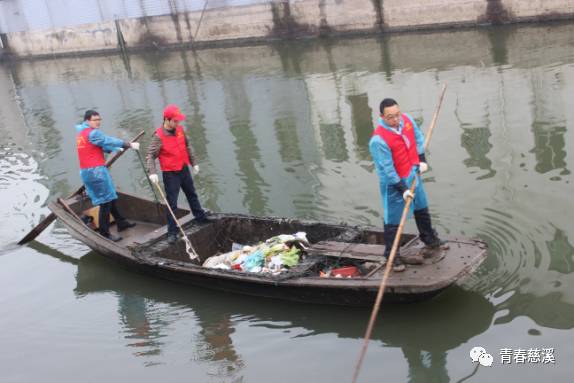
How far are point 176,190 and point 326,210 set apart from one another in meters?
2.54

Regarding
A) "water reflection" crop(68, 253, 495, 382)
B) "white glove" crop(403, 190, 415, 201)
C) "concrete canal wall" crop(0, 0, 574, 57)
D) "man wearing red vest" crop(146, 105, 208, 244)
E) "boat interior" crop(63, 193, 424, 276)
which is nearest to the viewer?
"white glove" crop(403, 190, 415, 201)

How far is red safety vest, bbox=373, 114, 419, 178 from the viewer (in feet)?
21.3

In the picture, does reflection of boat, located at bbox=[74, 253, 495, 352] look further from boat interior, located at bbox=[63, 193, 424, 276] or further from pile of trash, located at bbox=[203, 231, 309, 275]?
boat interior, located at bbox=[63, 193, 424, 276]

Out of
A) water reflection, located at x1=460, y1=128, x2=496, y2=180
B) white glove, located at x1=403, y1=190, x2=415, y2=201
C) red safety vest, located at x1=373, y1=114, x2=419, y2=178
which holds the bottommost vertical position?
water reflection, located at x1=460, y1=128, x2=496, y2=180

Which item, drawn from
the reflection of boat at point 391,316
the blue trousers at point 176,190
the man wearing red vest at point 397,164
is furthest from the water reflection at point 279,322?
the blue trousers at point 176,190

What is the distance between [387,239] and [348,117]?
824cm

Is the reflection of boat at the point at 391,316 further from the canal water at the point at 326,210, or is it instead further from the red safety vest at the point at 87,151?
the red safety vest at the point at 87,151

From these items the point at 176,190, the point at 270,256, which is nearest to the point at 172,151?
the point at 176,190

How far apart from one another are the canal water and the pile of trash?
0.42m

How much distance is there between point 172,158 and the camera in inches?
334

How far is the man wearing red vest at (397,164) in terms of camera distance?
648 cm

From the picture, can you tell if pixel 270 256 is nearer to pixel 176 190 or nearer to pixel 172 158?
pixel 176 190

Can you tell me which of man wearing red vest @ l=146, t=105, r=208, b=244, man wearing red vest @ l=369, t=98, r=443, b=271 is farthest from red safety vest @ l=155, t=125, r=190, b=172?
man wearing red vest @ l=369, t=98, r=443, b=271

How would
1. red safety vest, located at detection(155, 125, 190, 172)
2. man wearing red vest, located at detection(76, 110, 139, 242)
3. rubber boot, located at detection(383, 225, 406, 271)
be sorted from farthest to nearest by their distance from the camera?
man wearing red vest, located at detection(76, 110, 139, 242)
red safety vest, located at detection(155, 125, 190, 172)
rubber boot, located at detection(383, 225, 406, 271)
